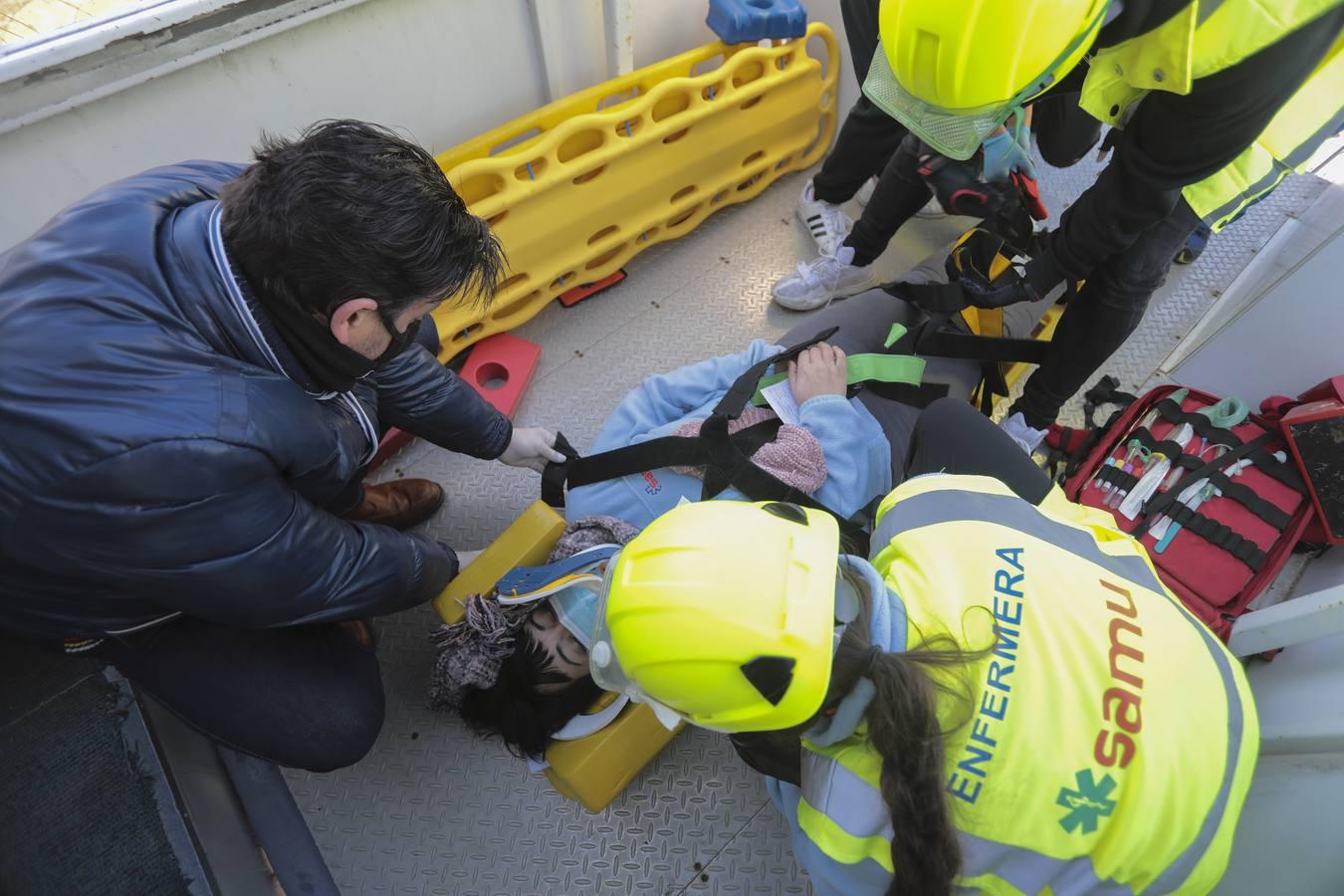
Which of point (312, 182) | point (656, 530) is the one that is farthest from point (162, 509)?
point (656, 530)

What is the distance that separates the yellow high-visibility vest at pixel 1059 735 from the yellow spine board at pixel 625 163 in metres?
1.48

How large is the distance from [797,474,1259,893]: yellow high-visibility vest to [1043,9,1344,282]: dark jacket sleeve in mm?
764

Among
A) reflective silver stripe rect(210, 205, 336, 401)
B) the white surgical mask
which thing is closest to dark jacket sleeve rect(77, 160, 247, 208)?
reflective silver stripe rect(210, 205, 336, 401)

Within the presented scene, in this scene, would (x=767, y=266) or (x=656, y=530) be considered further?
(x=767, y=266)

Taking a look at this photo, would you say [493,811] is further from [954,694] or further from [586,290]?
[586,290]

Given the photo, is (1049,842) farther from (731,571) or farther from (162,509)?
(162,509)

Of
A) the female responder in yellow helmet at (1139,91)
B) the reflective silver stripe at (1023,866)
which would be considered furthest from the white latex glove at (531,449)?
the reflective silver stripe at (1023,866)

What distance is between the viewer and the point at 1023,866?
793mm

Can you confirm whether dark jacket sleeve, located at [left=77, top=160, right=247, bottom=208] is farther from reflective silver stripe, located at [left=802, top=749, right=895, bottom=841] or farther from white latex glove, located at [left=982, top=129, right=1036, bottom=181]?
white latex glove, located at [left=982, top=129, right=1036, bottom=181]

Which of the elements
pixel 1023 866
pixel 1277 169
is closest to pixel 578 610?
pixel 1023 866

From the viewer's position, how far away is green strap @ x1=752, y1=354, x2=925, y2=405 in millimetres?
1541

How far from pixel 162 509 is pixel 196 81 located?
120 centimetres

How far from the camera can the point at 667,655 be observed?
2.57 feet

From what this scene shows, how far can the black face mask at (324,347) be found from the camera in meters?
0.97
